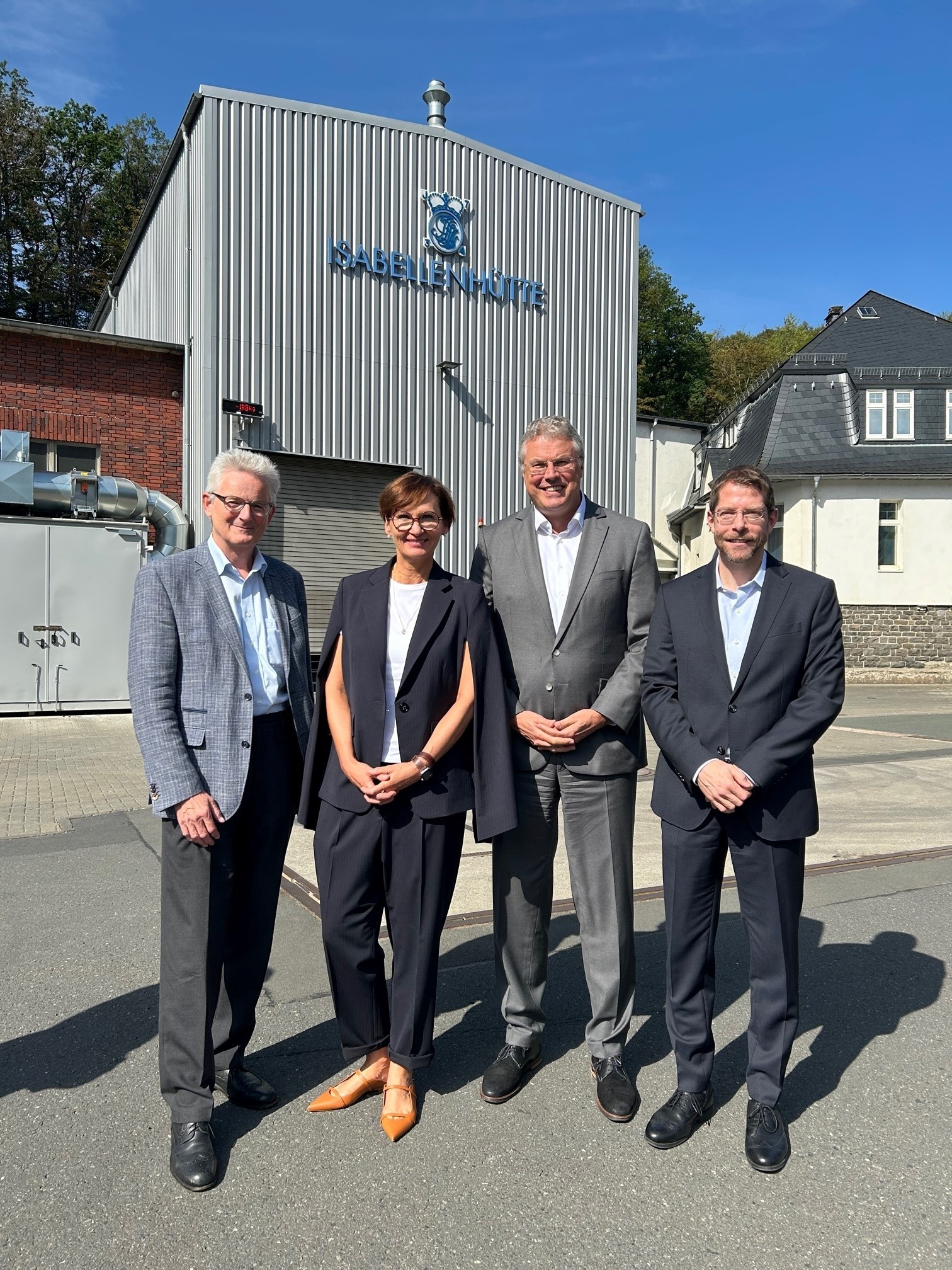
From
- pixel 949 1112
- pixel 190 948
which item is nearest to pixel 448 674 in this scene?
pixel 190 948

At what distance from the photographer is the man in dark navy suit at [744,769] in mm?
3066

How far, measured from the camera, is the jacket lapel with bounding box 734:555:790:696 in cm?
313

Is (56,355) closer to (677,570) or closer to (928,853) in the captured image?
(928,853)

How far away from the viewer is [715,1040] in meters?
3.75

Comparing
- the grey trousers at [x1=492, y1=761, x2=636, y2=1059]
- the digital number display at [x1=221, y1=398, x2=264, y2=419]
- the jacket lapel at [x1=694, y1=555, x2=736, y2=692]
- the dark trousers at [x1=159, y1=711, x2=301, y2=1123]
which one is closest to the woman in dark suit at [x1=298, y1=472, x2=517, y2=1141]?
the dark trousers at [x1=159, y1=711, x2=301, y2=1123]

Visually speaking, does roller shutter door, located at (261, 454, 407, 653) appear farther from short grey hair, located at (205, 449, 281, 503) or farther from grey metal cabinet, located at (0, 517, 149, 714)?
short grey hair, located at (205, 449, 281, 503)

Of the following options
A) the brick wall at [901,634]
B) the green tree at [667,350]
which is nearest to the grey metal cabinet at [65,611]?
the brick wall at [901,634]

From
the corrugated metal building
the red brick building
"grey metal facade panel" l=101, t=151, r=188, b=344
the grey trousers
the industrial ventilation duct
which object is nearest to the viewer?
the grey trousers

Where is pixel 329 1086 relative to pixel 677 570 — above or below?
Result: below

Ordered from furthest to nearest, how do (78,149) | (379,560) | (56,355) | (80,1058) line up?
(78,149)
(379,560)
(56,355)
(80,1058)

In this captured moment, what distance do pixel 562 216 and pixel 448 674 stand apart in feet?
60.9

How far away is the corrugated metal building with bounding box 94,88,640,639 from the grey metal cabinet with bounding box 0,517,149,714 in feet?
5.53

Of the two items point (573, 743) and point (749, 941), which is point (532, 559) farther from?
point (749, 941)

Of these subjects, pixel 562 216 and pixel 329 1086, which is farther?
pixel 562 216
